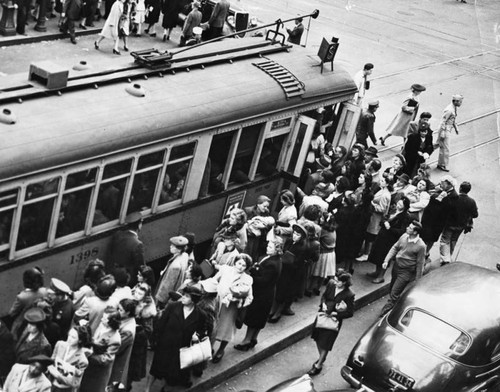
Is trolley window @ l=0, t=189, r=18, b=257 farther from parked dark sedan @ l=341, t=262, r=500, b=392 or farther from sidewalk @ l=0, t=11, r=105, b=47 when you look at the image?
sidewalk @ l=0, t=11, r=105, b=47

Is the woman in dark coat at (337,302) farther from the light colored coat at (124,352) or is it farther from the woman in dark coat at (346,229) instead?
the light colored coat at (124,352)

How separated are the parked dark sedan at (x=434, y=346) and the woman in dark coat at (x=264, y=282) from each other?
4.20ft

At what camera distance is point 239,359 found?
496 inches

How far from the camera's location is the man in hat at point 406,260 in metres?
13.9

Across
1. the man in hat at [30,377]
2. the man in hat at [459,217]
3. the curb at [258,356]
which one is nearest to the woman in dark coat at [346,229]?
the curb at [258,356]

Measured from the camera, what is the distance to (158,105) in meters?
12.9

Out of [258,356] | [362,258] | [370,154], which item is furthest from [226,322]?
[370,154]

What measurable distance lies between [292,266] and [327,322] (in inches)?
38.3

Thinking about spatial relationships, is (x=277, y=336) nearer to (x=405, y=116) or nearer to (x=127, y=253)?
(x=127, y=253)

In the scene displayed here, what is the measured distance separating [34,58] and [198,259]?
338 inches

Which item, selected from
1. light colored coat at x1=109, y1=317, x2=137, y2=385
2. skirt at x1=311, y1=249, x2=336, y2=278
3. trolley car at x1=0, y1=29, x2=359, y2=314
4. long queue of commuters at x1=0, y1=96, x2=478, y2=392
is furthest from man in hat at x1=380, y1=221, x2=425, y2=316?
light colored coat at x1=109, y1=317, x2=137, y2=385

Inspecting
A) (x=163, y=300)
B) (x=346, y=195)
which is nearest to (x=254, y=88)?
(x=346, y=195)

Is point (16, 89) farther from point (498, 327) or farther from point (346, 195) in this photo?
point (498, 327)

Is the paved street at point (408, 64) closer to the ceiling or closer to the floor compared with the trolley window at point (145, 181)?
closer to the floor
